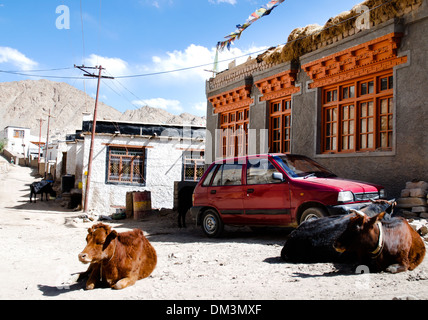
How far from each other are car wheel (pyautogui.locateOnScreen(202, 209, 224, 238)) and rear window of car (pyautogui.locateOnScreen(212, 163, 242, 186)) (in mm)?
716

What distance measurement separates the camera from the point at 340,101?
1050 centimetres

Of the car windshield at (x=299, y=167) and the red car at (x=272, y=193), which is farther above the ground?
the car windshield at (x=299, y=167)

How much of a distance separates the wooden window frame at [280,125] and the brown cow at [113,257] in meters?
8.14

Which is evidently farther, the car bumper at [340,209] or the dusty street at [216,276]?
the car bumper at [340,209]

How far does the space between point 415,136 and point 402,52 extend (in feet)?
6.43

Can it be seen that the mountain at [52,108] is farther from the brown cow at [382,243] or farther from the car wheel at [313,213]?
the brown cow at [382,243]

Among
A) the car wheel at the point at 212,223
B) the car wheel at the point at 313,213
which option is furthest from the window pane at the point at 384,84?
the car wheel at the point at 212,223

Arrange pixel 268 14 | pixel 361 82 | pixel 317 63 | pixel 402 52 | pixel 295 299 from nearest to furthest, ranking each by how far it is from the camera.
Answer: pixel 295 299 → pixel 402 52 → pixel 361 82 → pixel 317 63 → pixel 268 14

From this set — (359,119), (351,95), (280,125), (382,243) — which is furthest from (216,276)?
(280,125)

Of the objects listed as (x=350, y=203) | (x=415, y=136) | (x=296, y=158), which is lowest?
(x=350, y=203)

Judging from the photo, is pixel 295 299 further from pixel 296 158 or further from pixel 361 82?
pixel 361 82

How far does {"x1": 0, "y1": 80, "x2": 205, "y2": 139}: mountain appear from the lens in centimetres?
13025

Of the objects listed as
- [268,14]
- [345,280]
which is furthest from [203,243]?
[268,14]

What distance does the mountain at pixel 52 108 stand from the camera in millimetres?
130250
